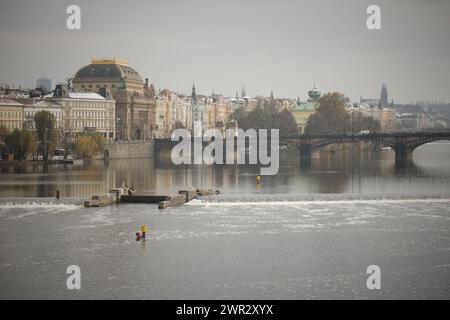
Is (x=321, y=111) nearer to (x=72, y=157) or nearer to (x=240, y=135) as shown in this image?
(x=240, y=135)

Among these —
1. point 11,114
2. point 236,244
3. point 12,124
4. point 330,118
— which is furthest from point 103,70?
point 236,244

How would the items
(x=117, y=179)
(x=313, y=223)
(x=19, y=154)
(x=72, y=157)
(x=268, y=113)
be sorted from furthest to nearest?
(x=268, y=113) → (x=72, y=157) → (x=19, y=154) → (x=117, y=179) → (x=313, y=223)

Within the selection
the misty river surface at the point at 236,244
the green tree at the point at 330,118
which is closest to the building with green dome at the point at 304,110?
the green tree at the point at 330,118

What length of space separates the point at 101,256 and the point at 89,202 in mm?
12656

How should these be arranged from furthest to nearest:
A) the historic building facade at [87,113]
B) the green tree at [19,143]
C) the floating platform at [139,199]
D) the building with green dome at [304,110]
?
the building with green dome at [304,110], the historic building facade at [87,113], the green tree at [19,143], the floating platform at [139,199]

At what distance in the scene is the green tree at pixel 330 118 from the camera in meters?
119

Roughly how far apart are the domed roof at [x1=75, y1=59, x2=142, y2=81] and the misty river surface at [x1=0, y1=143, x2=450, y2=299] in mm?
71985

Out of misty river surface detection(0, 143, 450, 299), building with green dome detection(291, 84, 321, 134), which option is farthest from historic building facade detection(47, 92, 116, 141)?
building with green dome detection(291, 84, 321, 134)

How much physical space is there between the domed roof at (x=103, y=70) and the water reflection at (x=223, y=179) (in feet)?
156

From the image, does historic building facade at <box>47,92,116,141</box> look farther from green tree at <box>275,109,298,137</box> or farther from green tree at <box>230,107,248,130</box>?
green tree at <box>275,109,298,137</box>

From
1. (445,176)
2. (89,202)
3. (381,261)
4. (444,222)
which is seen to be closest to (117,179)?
(89,202)

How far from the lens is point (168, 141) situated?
97.5m

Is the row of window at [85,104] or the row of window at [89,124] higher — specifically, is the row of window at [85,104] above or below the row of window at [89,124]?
above

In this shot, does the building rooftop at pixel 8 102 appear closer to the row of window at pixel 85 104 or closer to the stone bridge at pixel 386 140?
the row of window at pixel 85 104
